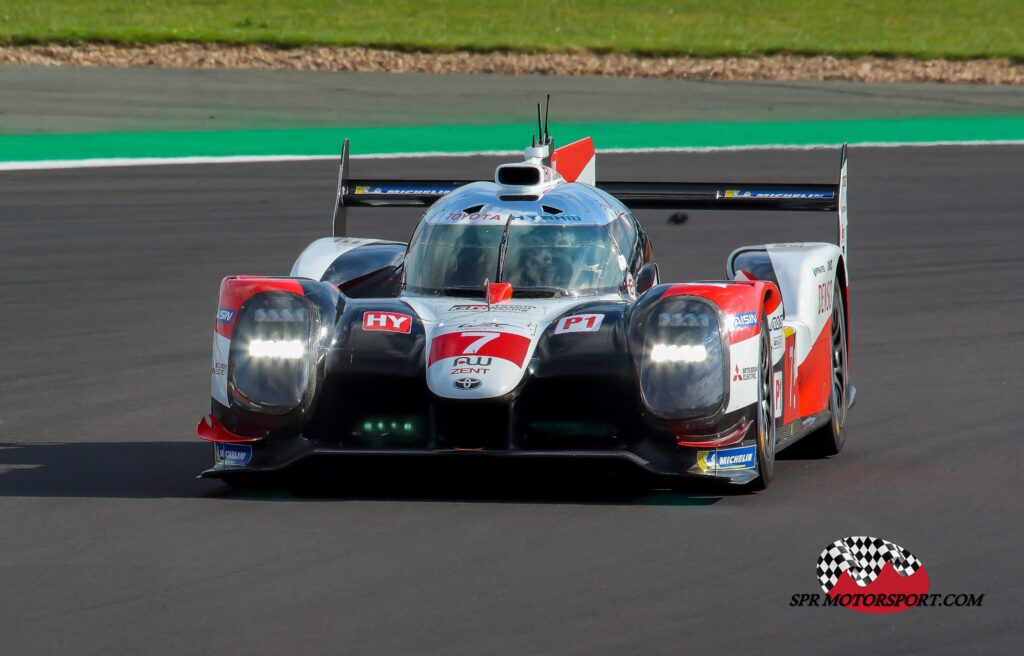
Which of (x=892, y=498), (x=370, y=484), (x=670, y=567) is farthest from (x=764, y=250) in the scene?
(x=670, y=567)

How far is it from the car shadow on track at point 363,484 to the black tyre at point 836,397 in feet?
3.93

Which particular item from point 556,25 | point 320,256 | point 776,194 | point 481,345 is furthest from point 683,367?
point 556,25

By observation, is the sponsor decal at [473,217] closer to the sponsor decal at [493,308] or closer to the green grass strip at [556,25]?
the sponsor decal at [493,308]

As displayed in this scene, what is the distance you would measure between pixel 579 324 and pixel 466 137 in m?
17.0

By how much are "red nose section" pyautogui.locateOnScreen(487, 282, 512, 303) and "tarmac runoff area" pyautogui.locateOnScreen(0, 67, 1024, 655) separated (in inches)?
31.1

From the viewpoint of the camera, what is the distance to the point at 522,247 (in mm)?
7855

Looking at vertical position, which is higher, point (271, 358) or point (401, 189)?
point (401, 189)

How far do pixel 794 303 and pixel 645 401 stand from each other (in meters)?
1.71

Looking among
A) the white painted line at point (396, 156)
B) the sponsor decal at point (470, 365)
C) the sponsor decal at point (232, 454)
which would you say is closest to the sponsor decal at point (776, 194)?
the sponsor decal at point (470, 365)

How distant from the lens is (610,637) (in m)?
5.04

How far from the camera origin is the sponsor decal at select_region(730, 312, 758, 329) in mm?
6941

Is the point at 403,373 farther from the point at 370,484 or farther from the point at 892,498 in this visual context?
the point at 892,498

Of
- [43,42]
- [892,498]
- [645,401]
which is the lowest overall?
[892,498]

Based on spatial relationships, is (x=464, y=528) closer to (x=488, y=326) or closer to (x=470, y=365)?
(x=470, y=365)
